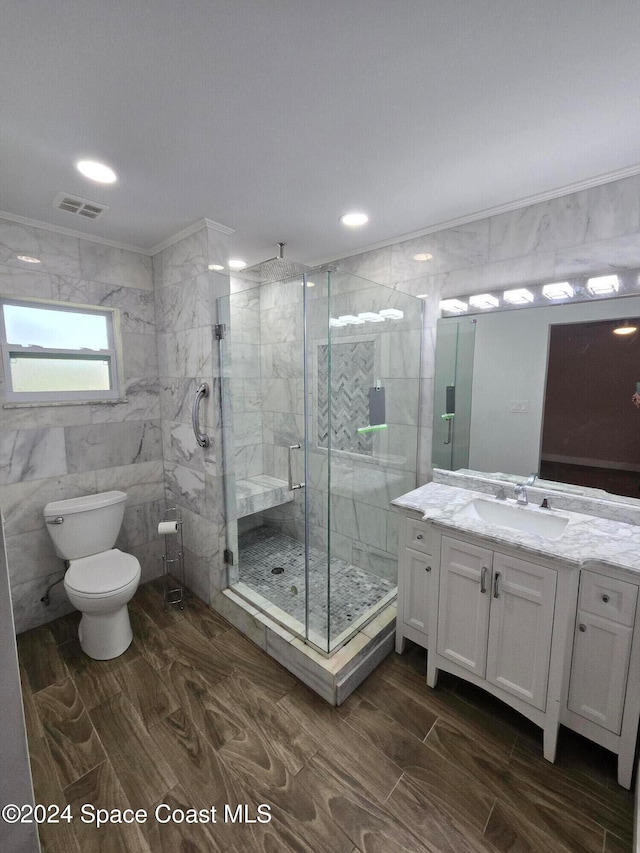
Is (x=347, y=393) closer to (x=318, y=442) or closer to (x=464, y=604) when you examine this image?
(x=318, y=442)

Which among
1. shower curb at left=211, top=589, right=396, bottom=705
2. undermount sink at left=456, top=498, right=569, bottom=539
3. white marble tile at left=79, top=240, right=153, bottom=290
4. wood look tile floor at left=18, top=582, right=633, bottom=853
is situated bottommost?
wood look tile floor at left=18, top=582, right=633, bottom=853

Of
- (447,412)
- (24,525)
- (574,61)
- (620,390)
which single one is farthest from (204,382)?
(620,390)

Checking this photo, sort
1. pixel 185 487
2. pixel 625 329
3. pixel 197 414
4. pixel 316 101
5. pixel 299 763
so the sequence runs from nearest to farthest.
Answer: pixel 316 101, pixel 299 763, pixel 625 329, pixel 197 414, pixel 185 487

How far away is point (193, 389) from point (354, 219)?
1.46 m

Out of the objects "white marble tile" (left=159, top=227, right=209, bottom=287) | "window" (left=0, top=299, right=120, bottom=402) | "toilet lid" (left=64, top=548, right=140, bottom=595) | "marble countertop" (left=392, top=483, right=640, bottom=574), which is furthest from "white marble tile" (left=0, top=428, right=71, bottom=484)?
"marble countertop" (left=392, top=483, right=640, bottom=574)

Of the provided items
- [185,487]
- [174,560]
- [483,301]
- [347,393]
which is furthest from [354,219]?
[174,560]

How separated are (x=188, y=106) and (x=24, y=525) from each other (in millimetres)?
2400

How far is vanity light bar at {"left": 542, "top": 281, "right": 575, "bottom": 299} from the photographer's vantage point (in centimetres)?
182

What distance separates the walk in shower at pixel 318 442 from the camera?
197 centimetres

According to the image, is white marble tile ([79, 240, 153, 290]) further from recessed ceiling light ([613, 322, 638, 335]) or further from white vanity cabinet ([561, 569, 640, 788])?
white vanity cabinet ([561, 569, 640, 788])

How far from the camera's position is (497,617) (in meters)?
1.58

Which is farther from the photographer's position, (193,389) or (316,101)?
(193,389)

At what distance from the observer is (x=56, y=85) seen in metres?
1.16

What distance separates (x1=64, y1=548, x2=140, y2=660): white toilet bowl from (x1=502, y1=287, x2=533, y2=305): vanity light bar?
264 cm
